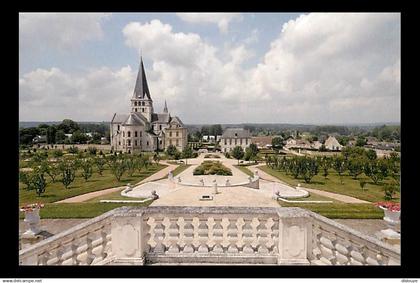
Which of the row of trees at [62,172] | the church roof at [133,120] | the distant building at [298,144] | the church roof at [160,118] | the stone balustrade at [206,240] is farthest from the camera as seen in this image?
the distant building at [298,144]

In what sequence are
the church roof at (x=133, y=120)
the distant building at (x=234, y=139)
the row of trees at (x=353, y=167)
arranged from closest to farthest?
the row of trees at (x=353, y=167), the church roof at (x=133, y=120), the distant building at (x=234, y=139)

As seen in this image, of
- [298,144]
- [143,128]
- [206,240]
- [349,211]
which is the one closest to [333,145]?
[298,144]

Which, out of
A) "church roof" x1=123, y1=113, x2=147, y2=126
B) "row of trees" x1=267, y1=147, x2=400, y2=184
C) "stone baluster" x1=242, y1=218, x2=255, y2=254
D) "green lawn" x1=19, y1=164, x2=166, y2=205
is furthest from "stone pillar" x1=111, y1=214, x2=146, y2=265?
"church roof" x1=123, y1=113, x2=147, y2=126

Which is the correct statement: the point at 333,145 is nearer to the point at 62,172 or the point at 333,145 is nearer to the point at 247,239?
the point at 62,172

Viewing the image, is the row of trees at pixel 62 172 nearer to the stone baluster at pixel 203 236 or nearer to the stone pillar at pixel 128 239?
the stone pillar at pixel 128 239

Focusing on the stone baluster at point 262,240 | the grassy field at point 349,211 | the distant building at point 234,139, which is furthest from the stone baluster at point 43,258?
the distant building at point 234,139
